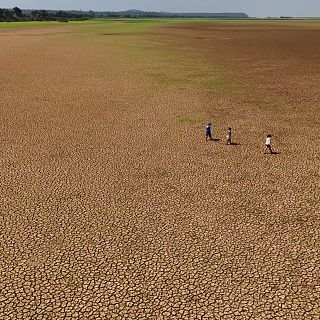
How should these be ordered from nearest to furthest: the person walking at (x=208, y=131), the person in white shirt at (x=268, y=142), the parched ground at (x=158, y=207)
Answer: the parched ground at (x=158, y=207)
the person in white shirt at (x=268, y=142)
the person walking at (x=208, y=131)

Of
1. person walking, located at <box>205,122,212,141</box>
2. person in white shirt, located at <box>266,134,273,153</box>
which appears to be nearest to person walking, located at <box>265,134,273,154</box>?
person in white shirt, located at <box>266,134,273,153</box>

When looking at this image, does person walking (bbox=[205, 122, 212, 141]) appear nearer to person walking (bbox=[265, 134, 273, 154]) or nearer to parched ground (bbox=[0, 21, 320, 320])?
parched ground (bbox=[0, 21, 320, 320])

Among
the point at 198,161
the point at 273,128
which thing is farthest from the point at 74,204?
the point at 273,128

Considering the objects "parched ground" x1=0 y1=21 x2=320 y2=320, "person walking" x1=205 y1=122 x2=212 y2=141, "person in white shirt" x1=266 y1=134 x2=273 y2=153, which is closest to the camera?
"parched ground" x1=0 y1=21 x2=320 y2=320

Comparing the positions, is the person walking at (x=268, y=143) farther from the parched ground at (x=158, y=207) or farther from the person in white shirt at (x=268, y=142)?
the parched ground at (x=158, y=207)

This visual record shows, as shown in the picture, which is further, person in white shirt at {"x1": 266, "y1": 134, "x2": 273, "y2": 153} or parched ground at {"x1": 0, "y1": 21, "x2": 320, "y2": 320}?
person in white shirt at {"x1": 266, "y1": 134, "x2": 273, "y2": 153}

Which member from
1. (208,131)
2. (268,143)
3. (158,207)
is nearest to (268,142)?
(268,143)

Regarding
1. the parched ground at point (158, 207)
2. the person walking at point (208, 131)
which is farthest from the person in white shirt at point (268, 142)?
the person walking at point (208, 131)

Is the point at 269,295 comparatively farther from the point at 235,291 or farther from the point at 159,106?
the point at 159,106
